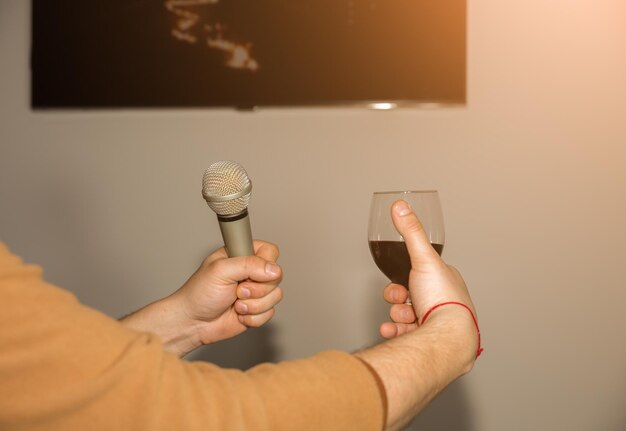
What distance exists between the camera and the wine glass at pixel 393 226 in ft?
4.26

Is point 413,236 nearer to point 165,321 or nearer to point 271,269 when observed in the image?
point 271,269

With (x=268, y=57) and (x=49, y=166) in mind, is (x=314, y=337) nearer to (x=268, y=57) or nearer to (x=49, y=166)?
(x=268, y=57)

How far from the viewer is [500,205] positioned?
7.45ft

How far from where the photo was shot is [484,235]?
7.47ft

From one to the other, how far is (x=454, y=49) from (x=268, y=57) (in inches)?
27.1

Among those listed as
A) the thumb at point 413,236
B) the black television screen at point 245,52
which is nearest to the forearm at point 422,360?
the thumb at point 413,236

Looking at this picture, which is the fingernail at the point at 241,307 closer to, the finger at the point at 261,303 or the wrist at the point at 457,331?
the finger at the point at 261,303

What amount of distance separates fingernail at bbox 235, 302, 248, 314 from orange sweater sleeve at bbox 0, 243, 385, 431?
540 millimetres

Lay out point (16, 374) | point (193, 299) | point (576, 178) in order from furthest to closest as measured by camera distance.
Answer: point (576, 178) → point (193, 299) → point (16, 374)

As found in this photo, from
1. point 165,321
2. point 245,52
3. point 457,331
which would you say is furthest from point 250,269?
point 245,52

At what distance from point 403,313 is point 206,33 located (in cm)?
146

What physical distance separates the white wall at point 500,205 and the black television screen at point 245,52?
0.09 meters

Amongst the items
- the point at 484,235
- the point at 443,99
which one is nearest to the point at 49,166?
the point at 443,99

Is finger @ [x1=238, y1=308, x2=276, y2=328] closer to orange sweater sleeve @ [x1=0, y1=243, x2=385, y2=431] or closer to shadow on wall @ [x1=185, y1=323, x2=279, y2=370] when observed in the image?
orange sweater sleeve @ [x1=0, y1=243, x2=385, y2=431]
